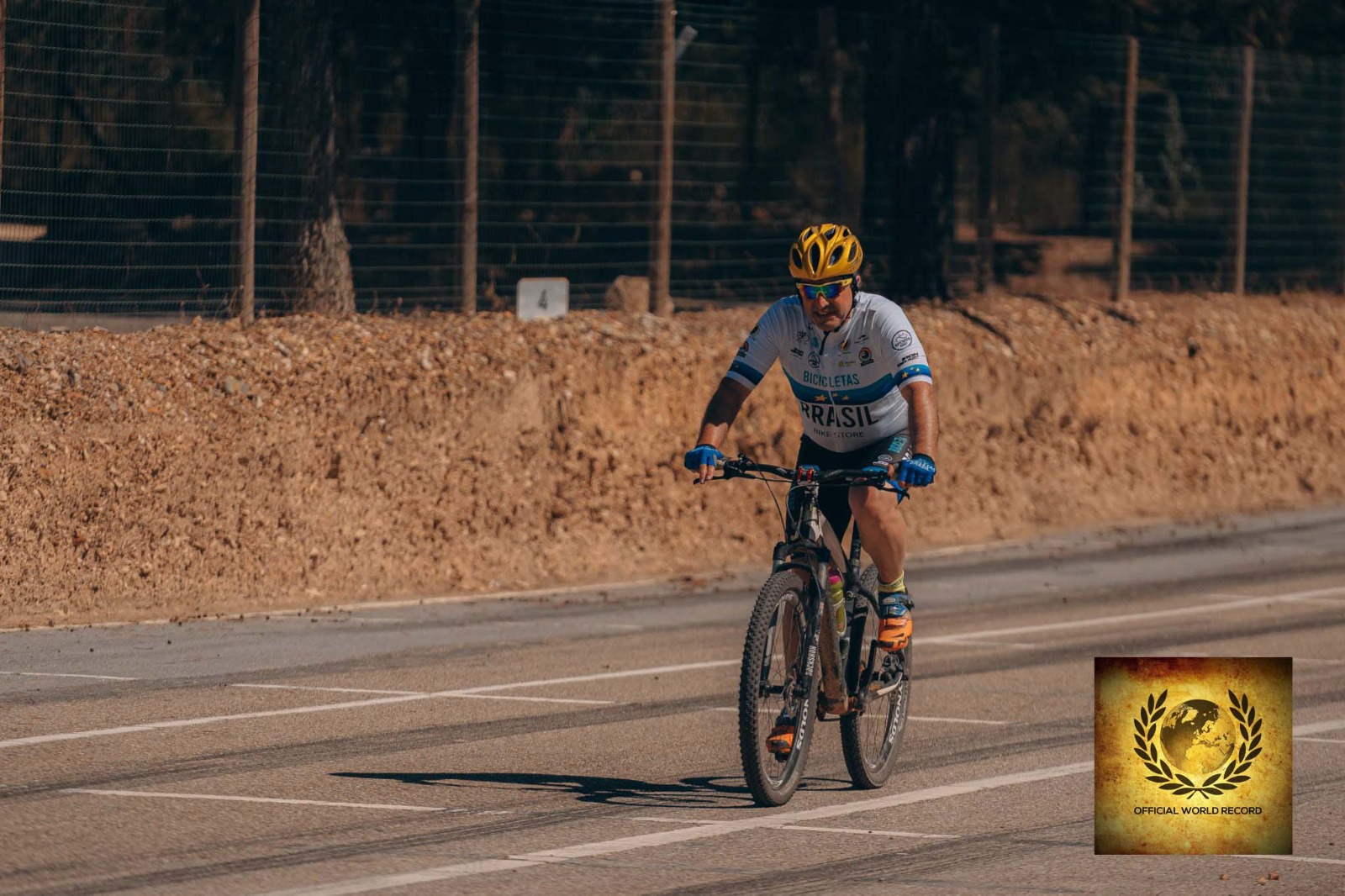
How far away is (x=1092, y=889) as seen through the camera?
734 cm

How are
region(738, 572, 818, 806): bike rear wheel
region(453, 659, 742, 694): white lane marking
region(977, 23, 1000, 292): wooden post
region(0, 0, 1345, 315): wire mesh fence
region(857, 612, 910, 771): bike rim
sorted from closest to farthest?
region(738, 572, 818, 806): bike rear wheel < region(857, 612, 910, 771): bike rim < region(453, 659, 742, 694): white lane marking < region(0, 0, 1345, 315): wire mesh fence < region(977, 23, 1000, 292): wooden post

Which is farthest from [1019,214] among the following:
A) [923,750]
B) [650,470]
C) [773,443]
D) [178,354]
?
[923,750]

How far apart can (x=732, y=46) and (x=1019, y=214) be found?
164 inches

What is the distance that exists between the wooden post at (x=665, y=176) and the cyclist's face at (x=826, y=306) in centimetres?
992

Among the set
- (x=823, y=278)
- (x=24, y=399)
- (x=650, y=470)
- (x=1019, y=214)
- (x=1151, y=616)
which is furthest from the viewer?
(x=1019, y=214)

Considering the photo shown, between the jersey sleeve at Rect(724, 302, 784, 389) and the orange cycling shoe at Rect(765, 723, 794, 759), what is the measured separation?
4.69 ft

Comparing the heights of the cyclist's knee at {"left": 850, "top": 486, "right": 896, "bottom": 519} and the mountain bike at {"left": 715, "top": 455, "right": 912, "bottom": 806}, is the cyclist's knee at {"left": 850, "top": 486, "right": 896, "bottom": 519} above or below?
above

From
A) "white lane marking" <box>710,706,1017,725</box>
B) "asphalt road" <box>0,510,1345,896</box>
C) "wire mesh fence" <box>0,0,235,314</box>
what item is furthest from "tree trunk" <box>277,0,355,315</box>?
"white lane marking" <box>710,706,1017,725</box>

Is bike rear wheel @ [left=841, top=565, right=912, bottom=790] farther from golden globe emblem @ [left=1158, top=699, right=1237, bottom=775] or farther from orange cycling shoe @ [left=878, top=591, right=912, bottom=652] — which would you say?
golden globe emblem @ [left=1158, top=699, right=1237, bottom=775]

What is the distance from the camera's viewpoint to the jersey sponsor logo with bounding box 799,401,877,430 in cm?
907

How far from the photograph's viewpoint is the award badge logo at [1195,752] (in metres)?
7.41

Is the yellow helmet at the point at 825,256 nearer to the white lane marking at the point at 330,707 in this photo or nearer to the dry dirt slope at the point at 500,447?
the white lane marking at the point at 330,707

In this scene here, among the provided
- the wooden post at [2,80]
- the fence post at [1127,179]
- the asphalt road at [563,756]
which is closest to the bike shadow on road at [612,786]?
the asphalt road at [563,756]

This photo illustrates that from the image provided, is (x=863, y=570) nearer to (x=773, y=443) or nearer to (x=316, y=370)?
(x=316, y=370)
